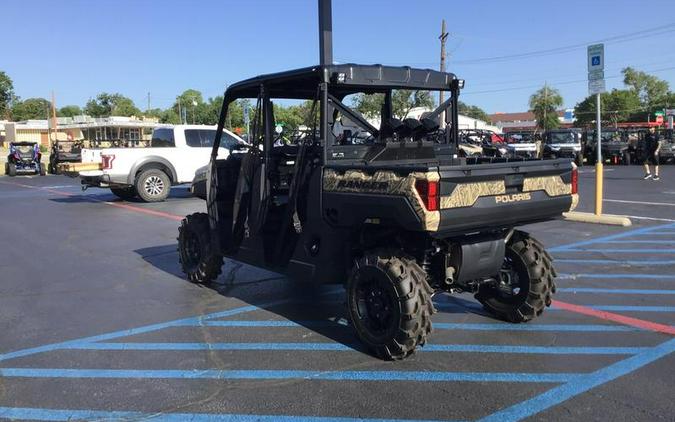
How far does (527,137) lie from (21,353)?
119ft

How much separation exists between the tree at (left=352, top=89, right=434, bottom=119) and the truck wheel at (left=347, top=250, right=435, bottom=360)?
65.5 inches

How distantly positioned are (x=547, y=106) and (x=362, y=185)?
329ft

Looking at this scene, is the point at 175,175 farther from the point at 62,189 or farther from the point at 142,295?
the point at 142,295

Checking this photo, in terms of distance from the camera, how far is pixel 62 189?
2098 cm

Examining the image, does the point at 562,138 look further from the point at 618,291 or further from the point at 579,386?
the point at 579,386

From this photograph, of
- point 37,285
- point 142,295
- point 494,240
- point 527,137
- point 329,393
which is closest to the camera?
point 329,393

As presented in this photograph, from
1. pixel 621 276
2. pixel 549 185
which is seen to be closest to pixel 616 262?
pixel 621 276

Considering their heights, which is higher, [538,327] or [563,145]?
[563,145]

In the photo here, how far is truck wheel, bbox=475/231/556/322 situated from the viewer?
4957 mm

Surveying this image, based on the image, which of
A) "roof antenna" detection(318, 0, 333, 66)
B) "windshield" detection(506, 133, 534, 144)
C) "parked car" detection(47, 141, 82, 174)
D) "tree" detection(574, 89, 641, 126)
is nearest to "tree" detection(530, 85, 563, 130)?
"tree" detection(574, 89, 641, 126)

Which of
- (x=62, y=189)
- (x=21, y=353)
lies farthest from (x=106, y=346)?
(x=62, y=189)

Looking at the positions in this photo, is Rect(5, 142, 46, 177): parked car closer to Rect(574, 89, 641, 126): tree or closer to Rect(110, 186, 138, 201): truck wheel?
Rect(110, 186, 138, 201): truck wheel

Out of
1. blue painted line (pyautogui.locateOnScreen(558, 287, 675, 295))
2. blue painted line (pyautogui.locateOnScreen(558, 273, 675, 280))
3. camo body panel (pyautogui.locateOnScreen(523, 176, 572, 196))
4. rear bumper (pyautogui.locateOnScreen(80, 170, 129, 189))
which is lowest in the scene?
blue painted line (pyautogui.locateOnScreen(558, 287, 675, 295))

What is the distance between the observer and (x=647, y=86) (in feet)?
345
